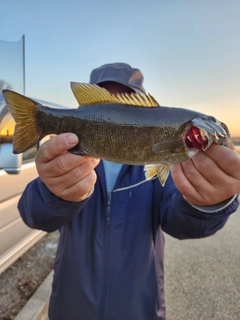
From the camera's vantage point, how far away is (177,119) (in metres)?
1.40

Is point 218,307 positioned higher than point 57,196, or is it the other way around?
point 57,196

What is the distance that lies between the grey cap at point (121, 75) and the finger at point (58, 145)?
1.16 metres

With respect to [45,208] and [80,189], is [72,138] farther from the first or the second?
[45,208]

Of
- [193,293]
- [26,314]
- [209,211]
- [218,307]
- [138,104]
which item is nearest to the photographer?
[138,104]

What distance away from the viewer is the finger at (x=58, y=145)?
4.61 feet

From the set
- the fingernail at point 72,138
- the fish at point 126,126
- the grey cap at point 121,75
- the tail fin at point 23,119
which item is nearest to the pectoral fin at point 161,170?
the fish at point 126,126

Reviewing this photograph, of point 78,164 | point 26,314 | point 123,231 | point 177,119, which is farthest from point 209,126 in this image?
point 26,314

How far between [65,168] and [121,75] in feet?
4.10

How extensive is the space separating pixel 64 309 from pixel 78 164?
1.26 m

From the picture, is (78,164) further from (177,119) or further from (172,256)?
(172,256)

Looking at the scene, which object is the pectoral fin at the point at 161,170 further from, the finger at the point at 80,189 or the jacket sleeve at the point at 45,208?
the jacket sleeve at the point at 45,208

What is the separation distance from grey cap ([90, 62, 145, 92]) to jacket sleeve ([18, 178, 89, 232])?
111 centimetres

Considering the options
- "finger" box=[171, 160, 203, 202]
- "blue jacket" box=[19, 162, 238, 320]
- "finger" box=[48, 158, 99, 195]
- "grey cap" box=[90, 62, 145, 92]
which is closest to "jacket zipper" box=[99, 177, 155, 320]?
"blue jacket" box=[19, 162, 238, 320]

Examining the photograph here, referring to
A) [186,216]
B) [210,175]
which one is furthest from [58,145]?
[186,216]
